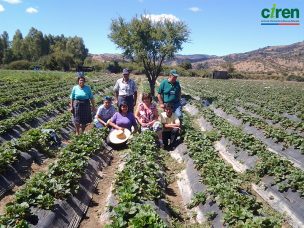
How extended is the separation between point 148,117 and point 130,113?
583 mm

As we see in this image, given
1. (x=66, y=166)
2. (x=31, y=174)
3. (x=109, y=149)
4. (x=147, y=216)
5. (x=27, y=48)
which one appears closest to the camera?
(x=147, y=216)

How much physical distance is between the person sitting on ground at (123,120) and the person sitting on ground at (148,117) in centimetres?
26

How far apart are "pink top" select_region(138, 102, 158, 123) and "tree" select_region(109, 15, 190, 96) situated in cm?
1741

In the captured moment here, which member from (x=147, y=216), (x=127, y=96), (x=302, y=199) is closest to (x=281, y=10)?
(x=127, y=96)

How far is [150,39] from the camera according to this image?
29422mm

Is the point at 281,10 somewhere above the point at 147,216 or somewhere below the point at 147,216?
above

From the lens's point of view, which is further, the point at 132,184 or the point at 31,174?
the point at 31,174

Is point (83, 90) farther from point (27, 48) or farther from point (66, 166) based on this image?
point (27, 48)

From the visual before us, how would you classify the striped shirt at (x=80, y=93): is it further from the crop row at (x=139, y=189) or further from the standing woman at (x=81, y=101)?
the crop row at (x=139, y=189)

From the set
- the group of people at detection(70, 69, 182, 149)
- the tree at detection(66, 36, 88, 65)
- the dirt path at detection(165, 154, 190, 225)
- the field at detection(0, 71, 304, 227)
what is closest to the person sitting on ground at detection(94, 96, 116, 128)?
the group of people at detection(70, 69, 182, 149)

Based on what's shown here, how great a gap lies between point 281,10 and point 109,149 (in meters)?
19.1

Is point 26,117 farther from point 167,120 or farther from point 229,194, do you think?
point 229,194

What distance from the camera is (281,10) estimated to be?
989 inches

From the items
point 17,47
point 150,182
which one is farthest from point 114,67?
point 150,182
